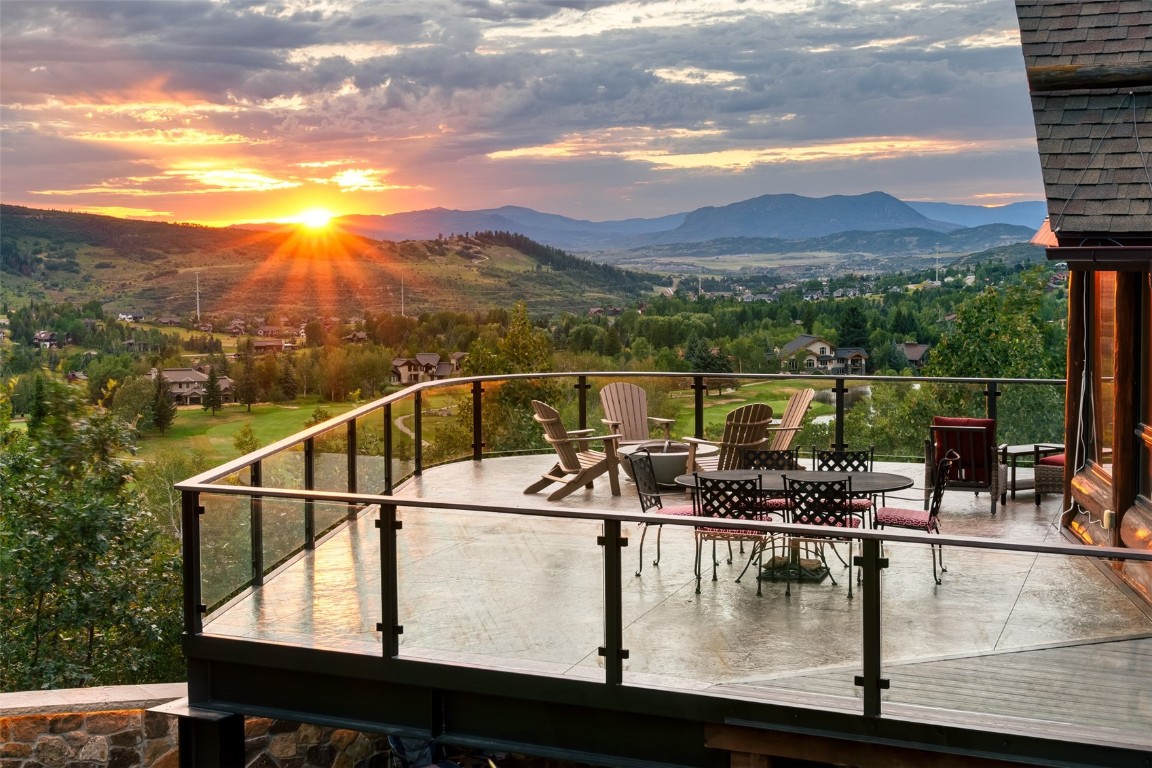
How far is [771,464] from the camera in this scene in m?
9.97

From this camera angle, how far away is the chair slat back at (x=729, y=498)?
7918mm

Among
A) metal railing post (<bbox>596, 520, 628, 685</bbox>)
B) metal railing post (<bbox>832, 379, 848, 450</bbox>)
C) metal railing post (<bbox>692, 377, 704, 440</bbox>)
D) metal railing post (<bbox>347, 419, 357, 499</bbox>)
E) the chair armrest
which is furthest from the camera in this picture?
metal railing post (<bbox>692, 377, 704, 440</bbox>)

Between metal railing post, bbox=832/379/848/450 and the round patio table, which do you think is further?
metal railing post, bbox=832/379/848/450

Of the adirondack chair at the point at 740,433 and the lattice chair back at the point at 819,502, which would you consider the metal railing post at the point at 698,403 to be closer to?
the adirondack chair at the point at 740,433

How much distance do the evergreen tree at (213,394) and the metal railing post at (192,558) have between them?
49213mm

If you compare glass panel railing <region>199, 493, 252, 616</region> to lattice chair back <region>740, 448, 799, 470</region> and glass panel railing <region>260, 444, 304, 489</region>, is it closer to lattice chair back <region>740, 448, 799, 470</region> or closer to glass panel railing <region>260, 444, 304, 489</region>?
glass panel railing <region>260, 444, 304, 489</region>

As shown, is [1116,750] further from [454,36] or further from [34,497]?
[454,36]

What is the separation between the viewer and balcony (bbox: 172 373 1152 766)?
5789 mm

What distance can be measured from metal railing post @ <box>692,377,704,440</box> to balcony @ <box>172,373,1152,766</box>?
5.35 meters

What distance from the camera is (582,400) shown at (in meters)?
13.4

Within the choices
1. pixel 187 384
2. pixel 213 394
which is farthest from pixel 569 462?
pixel 187 384

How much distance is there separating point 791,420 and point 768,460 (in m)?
1.98

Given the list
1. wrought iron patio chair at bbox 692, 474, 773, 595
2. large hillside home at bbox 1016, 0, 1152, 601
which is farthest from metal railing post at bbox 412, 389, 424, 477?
large hillside home at bbox 1016, 0, 1152, 601

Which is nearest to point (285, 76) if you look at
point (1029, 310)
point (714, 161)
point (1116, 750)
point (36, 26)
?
point (36, 26)
